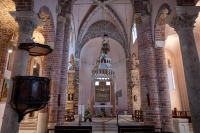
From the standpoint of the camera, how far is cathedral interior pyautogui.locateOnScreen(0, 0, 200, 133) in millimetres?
4320

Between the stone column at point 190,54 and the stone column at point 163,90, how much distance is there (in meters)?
2.56

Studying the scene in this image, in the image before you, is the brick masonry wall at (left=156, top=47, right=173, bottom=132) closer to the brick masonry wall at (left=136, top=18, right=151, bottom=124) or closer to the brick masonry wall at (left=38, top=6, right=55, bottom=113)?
the brick masonry wall at (left=136, top=18, right=151, bottom=124)

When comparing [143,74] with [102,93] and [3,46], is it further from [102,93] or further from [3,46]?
[3,46]

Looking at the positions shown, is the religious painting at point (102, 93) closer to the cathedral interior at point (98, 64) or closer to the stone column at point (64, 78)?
the cathedral interior at point (98, 64)

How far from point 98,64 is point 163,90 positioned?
25.4 feet

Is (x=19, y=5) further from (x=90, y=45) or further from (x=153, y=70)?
(x=90, y=45)

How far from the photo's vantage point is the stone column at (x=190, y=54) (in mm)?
4367

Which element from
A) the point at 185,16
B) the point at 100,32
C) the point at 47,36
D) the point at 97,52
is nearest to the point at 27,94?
the point at 47,36

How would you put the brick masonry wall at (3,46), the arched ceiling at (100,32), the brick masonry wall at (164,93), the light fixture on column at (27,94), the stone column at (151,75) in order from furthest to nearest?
the arched ceiling at (100,32)
the brick masonry wall at (3,46)
the stone column at (151,75)
the brick masonry wall at (164,93)
the light fixture on column at (27,94)

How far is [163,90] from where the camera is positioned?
7.45 m

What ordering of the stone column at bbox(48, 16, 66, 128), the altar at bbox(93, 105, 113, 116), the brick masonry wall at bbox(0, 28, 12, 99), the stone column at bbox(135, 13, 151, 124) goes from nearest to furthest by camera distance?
the stone column at bbox(48, 16, 66, 128)
the stone column at bbox(135, 13, 151, 124)
the brick masonry wall at bbox(0, 28, 12, 99)
the altar at bbox(93, 105, 113, 116)

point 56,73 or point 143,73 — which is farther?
point 143,73

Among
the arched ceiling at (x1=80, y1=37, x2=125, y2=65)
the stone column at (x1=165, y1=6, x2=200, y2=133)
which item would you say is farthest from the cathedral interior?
the arched ceiling at (x1=80, y1=37, x2=125, y2=65)

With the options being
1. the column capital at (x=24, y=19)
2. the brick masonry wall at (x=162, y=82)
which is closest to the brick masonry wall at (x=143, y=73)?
the brick masonry wall at (x=162, y=82)
